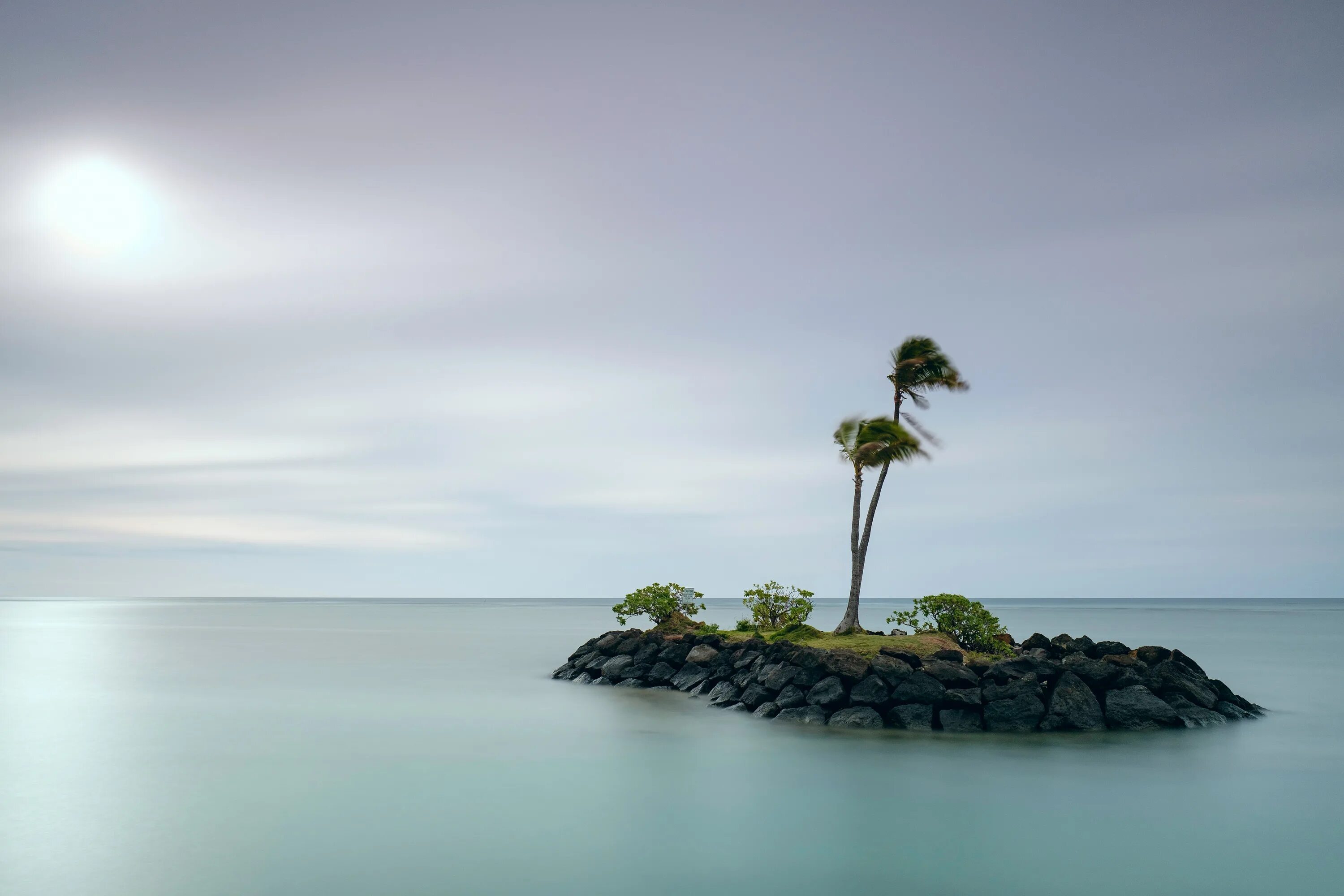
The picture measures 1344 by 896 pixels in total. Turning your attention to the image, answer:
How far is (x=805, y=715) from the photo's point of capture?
76.8ft

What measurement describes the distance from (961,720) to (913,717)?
1.16 meters

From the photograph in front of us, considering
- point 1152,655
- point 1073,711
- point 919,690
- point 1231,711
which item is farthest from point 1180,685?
point 919,690

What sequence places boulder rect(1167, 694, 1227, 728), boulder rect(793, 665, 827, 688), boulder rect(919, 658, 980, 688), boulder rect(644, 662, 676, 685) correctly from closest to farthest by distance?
1. boulder rect(919, 658, 980, 688)
2. boulder rect(1167, 694, 1227, 728)
3. boulder rect(793, 665, 827, 688)
4. boulder rect(644, 662, 676, 685)

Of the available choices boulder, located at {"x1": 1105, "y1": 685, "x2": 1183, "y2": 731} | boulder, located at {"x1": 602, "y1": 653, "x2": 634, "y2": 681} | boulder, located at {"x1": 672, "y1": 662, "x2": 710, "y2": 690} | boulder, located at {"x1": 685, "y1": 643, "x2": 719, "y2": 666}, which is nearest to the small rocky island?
boulder, located at {"x1": 1105, "y1": 685, "x2": 1183, "y2": 731}

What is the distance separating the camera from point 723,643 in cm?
3195

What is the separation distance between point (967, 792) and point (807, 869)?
5214mm

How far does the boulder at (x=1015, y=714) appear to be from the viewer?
21.5 m

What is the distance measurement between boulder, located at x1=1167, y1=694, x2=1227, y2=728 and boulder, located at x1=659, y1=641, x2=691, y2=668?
15.9m

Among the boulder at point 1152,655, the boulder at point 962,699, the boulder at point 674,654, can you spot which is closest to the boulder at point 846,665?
the boulder at point 962,699

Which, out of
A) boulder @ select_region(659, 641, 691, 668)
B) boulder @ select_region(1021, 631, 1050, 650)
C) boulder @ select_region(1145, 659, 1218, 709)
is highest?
boulder @ select_region(1021, 631, 1050, 650)

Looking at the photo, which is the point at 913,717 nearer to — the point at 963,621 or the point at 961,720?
the point at 961,720

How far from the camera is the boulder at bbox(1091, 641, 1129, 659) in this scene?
27.2 metres

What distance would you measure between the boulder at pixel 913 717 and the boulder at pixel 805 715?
70.2 inches

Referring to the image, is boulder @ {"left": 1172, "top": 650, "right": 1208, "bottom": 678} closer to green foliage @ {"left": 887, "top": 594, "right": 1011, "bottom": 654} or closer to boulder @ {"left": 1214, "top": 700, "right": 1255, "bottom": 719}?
boulder @ {"left": 1214, "top": 700, "right": 1255, "bottom": 719}
